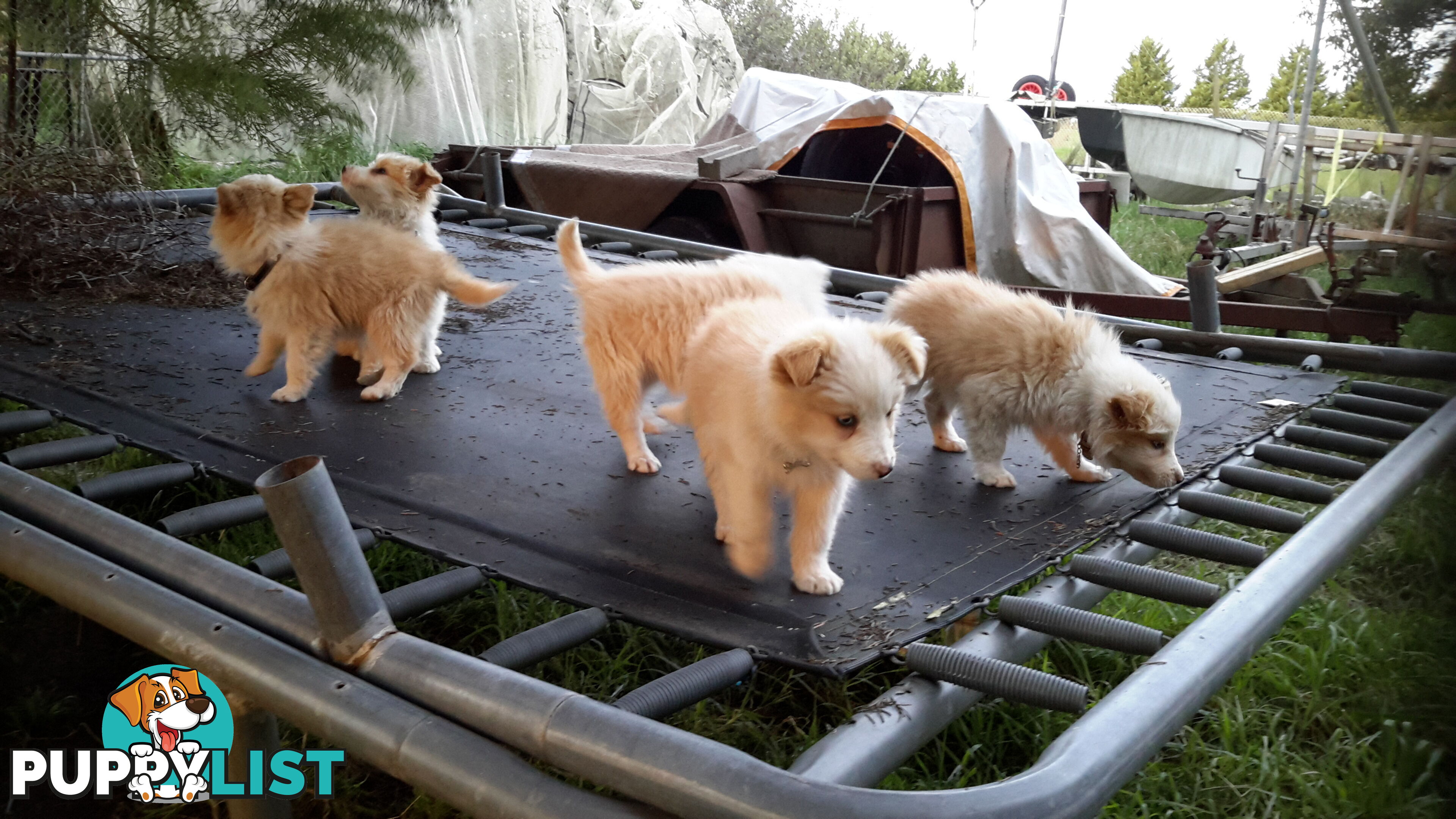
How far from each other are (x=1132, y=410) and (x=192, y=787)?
2.03 metres

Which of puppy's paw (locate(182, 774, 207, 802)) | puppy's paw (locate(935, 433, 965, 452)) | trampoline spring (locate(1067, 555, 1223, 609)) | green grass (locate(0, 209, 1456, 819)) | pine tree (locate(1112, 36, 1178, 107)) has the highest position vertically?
pine tree (locate(1112, 36, 1178, 107))

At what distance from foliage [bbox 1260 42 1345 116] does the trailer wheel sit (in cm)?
997

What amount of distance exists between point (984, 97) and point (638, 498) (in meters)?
4.39

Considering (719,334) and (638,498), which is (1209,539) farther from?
(638,498)

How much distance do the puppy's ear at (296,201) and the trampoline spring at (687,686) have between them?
2.19 m

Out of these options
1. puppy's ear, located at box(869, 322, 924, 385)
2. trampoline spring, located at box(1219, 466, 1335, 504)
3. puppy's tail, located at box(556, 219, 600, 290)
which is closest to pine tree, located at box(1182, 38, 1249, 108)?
trampoline spring, located at box(1219, 466, 1335, 504)

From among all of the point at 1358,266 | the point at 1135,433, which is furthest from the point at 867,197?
the point at 1358,266

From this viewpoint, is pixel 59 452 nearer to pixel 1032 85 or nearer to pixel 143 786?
pixel 143 786

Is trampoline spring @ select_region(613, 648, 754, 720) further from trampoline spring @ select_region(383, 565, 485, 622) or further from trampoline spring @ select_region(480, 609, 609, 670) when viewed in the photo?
trampoline spring @ select_region(383, 565, 485, 622)

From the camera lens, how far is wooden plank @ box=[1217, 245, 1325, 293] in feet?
16.6

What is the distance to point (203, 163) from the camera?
487 cm

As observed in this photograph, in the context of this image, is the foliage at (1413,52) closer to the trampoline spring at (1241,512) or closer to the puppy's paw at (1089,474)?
the trampoline spring at (1241,512)

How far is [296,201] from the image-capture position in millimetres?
3170

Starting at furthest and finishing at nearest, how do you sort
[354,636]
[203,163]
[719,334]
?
[203,163] → [719,334] → [354,636]
